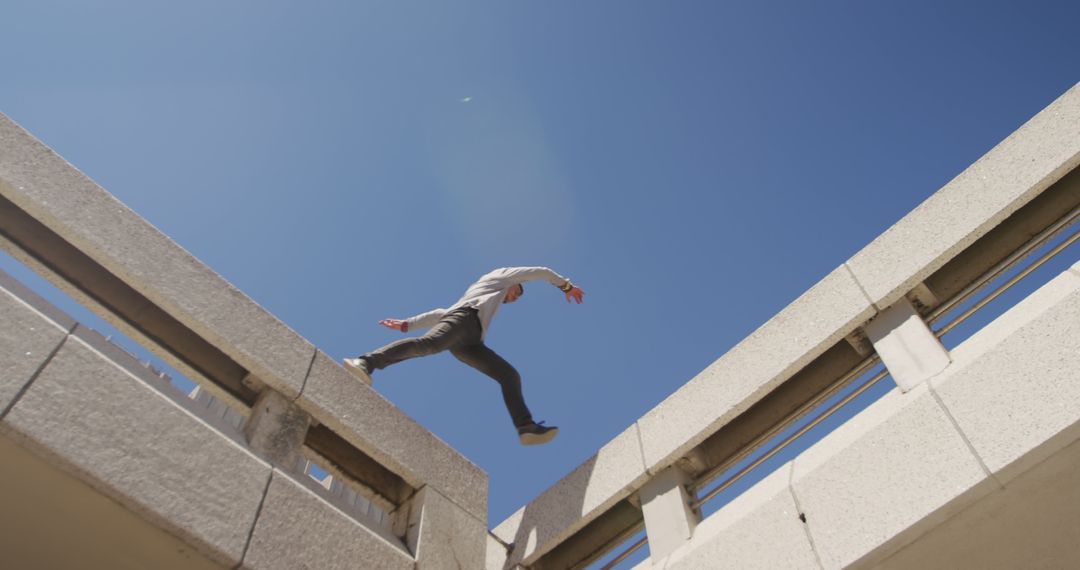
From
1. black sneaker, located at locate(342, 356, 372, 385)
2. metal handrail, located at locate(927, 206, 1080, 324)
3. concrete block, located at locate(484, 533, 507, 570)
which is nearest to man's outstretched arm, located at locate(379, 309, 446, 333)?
black sneaker, located at locate(342, 356, 372, 385)

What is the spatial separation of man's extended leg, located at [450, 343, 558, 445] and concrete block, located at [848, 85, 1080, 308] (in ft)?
8.59

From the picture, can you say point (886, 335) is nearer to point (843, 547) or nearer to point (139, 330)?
point (843, 547)

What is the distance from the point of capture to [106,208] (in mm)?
4387

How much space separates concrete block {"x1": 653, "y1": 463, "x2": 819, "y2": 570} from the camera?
13.3 feet

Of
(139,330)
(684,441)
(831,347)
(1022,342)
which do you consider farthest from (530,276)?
→ (1022,342)

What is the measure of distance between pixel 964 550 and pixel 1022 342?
3.37ft

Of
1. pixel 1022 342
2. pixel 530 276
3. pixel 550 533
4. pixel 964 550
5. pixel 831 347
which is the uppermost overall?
pixel 530 276

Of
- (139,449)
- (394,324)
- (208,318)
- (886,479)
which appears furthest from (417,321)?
(886,479)

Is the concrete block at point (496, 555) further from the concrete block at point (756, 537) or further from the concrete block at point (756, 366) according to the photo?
the concrete block at point (756, 537)

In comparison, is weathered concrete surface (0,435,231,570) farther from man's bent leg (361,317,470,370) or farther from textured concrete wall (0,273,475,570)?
man's bent leg (361,317,470,370)

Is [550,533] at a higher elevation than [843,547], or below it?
higher

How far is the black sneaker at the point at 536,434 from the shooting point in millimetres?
5836

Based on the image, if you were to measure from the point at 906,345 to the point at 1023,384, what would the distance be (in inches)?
34.3

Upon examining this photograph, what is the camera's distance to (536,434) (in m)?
5.85
